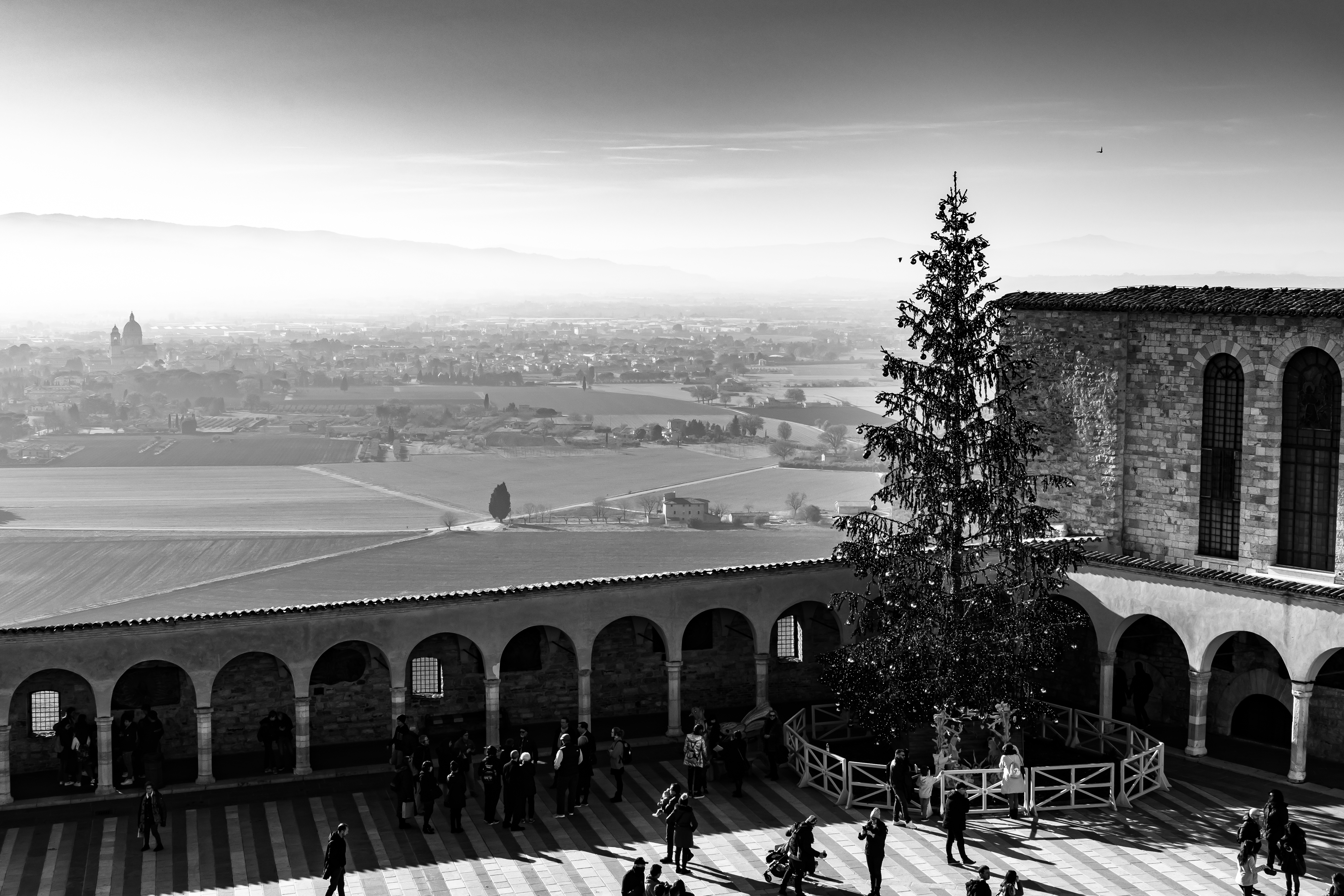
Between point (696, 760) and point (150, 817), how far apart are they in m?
10.5

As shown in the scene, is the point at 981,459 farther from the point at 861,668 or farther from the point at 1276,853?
the point at 1276,853

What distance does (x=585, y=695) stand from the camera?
34.5m

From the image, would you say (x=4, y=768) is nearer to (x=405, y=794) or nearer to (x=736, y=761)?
(x=405, y=794)

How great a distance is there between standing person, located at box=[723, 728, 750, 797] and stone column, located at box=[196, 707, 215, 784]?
11.0m

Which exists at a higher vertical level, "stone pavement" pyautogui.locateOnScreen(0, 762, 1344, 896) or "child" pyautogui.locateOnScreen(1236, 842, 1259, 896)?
"child" pyautogui.locateOnScreen(1236, 842, 1259, 896)

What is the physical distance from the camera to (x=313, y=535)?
15488 cm

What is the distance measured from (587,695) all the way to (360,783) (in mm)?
→ 5639

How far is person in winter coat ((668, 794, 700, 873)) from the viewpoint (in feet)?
85.6

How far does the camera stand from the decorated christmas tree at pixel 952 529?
101 ft

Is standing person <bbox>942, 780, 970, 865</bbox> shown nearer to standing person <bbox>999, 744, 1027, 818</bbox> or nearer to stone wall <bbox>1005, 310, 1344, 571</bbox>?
standing person <bbox>999, 744, 1027, 818</bbox>

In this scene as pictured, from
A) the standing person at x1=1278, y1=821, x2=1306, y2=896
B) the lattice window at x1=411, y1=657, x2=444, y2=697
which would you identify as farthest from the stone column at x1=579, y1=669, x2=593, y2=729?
the standing person at x1=1278, y1=821, x2=1306, y2=896

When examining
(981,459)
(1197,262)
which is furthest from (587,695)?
(1197,262)

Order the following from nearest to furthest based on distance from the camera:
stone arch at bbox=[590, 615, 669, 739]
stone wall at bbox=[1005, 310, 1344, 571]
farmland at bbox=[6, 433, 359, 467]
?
stone wall at bbox=[1005, 310, 1344, 571] < stone arch at bbox=[590, 615, 669, 739] < farmland at bbox=[6, 433, 359, 467]

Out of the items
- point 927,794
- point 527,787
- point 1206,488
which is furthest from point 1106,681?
point 527,787
